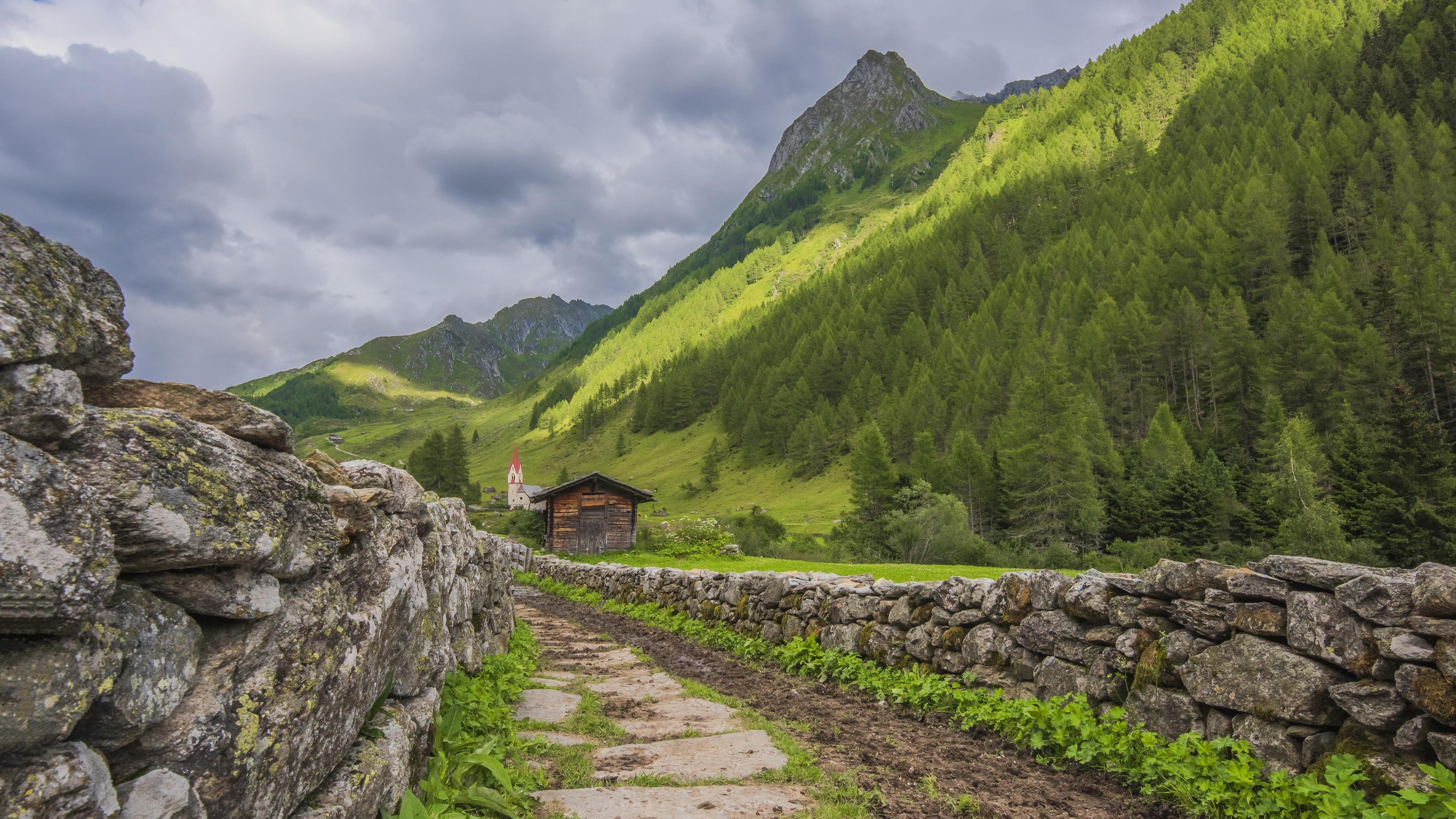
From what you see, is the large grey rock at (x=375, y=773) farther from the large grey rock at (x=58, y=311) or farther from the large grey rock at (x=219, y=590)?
the large grey rock at (x=58, y=311)

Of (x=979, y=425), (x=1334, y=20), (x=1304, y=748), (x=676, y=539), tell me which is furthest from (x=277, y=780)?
(x=1334, y=20)

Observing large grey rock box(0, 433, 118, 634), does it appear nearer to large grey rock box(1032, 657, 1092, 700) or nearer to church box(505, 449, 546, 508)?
large grey rock box(1032, 657, 1092, 700)

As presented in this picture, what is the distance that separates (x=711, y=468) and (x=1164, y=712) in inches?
4581

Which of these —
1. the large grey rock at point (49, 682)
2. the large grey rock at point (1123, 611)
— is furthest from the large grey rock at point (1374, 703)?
the large grey rock at point (49, 682)

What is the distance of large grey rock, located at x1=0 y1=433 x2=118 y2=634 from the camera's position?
1.92 m

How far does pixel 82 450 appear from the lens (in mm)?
2477

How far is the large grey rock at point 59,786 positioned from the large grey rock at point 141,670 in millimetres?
130

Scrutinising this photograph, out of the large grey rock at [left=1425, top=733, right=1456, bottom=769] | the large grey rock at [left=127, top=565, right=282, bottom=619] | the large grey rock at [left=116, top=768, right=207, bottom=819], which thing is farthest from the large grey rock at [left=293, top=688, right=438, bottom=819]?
the large grey rock at [left=1425, top=733, right=1456, bottom=769]

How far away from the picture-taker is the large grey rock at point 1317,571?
5410 millimetres

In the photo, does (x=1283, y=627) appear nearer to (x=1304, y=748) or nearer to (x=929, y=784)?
(x=1304, y=748)

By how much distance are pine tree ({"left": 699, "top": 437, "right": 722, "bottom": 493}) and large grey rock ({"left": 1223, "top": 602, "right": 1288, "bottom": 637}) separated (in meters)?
112

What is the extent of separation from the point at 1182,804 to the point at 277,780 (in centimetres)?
660

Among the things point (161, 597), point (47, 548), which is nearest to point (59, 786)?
point (47, 548)

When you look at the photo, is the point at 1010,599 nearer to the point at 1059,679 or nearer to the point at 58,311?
the point at 1059,679
